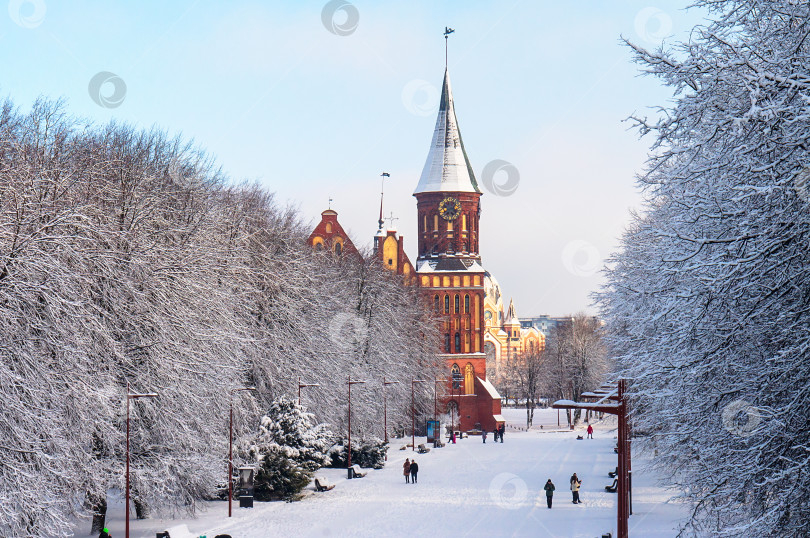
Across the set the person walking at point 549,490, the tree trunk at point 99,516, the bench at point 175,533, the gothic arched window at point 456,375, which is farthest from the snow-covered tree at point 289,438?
the gothic arched window at point 456,375

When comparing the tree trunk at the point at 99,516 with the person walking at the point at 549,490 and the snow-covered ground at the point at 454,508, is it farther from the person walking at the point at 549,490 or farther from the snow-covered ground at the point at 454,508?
the person walking at the point at 549,490

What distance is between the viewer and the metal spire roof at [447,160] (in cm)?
9444

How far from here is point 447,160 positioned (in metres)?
94.9

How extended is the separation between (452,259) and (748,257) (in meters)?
81.4

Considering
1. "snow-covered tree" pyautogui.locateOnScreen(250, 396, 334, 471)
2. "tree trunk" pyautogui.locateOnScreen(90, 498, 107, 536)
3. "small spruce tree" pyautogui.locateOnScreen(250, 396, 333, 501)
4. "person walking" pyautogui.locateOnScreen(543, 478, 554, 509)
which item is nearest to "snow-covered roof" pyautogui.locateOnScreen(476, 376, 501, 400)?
"small spruce tree" pyautogui.locateOnScreen(250, 396, 333, 501)

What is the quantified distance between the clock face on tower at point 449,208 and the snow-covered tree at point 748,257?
80.9m

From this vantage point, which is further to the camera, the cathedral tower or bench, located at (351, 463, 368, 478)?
the cathedral tower

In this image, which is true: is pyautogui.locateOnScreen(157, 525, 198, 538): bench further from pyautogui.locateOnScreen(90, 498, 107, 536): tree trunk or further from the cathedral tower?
the cathedral tower

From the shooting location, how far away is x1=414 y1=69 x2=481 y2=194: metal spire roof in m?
94.4

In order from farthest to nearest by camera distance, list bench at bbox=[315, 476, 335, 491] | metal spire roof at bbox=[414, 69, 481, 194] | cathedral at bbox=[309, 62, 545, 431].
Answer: metal spire roof at bbox=[414, 69, 481, 194] < cathedral at bbox=[309, 62, 545, 431] < bench at bbox=[315, 476, 335, 491]

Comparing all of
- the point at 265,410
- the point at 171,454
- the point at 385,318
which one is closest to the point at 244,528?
the point at 171,454

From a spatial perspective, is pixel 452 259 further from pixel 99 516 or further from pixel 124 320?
pixel 99 516

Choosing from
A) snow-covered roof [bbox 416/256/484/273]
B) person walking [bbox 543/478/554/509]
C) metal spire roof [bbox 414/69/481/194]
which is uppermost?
metal spire roof [bbox 414/69/481/194]

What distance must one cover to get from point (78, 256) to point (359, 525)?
478 inches
